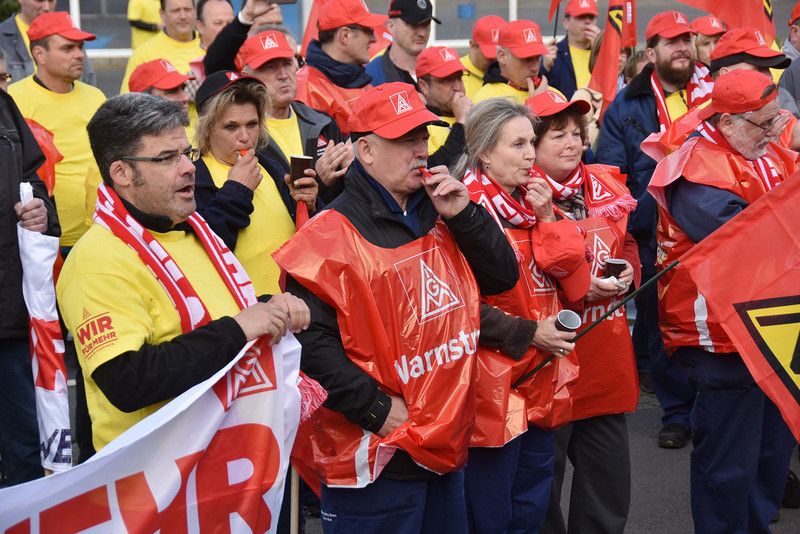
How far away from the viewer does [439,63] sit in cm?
624

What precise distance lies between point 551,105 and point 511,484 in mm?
1739

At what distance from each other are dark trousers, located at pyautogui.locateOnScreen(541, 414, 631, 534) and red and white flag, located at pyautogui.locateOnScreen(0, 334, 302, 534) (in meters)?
1.73

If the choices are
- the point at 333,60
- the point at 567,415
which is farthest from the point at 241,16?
the point at 567,415

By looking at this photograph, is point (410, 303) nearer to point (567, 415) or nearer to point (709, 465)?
point (567, 415)

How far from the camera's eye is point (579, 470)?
4660 mm

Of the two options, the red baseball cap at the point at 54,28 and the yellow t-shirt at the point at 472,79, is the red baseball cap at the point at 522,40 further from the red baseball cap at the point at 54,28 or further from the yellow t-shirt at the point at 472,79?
the red baseball cap at the point at 54,28

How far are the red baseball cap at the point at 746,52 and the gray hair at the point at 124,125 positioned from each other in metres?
Result: 3.73

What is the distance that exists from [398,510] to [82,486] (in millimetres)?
1125

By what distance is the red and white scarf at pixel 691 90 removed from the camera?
6.70m

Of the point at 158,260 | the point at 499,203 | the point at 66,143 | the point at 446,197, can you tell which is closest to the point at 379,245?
the point at 446,197

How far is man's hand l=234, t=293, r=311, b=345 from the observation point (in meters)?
3.17

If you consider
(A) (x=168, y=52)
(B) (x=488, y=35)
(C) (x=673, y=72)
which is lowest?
(A) (x=168, y=52)

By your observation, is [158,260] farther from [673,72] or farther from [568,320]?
[673,72]

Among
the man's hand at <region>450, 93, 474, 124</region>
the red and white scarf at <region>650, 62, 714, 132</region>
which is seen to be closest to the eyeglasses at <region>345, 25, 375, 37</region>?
the man's hand at <region>450, 93, 474, 124</region>
